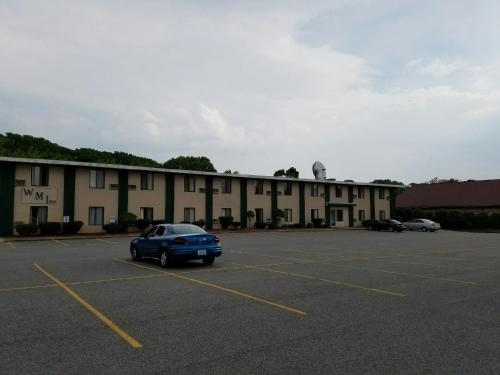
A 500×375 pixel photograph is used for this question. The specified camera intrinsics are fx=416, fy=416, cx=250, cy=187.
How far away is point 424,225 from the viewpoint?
45344mm

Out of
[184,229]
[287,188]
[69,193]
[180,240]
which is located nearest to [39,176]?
[69,193]

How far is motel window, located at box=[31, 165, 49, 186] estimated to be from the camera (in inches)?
1228

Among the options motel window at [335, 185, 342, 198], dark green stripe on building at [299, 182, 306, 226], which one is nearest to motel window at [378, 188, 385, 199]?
motel window at [335, 185, 342, 198]

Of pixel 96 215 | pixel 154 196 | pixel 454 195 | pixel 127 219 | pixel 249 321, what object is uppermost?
pixel 454 195

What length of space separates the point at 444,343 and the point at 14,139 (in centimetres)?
8221

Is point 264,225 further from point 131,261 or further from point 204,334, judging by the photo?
point 204,334

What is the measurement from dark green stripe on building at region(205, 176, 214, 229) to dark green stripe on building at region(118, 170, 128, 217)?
25.6 ft

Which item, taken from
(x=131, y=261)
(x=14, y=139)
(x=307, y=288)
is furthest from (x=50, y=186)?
(x=14, y=139)

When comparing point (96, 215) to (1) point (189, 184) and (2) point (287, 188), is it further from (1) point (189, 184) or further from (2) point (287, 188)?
(2) point (287, 188)

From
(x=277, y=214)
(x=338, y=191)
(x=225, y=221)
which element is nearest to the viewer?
(x=225, y=221)

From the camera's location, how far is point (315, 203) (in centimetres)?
4828

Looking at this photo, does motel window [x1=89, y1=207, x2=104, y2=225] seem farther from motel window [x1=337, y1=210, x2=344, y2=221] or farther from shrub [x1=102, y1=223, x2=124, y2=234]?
motel window [x1=337, y1=210, x2=344, y2=221]

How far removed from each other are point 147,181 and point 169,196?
240 centimetres

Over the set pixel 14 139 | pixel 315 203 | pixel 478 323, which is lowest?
pixel 478 323
